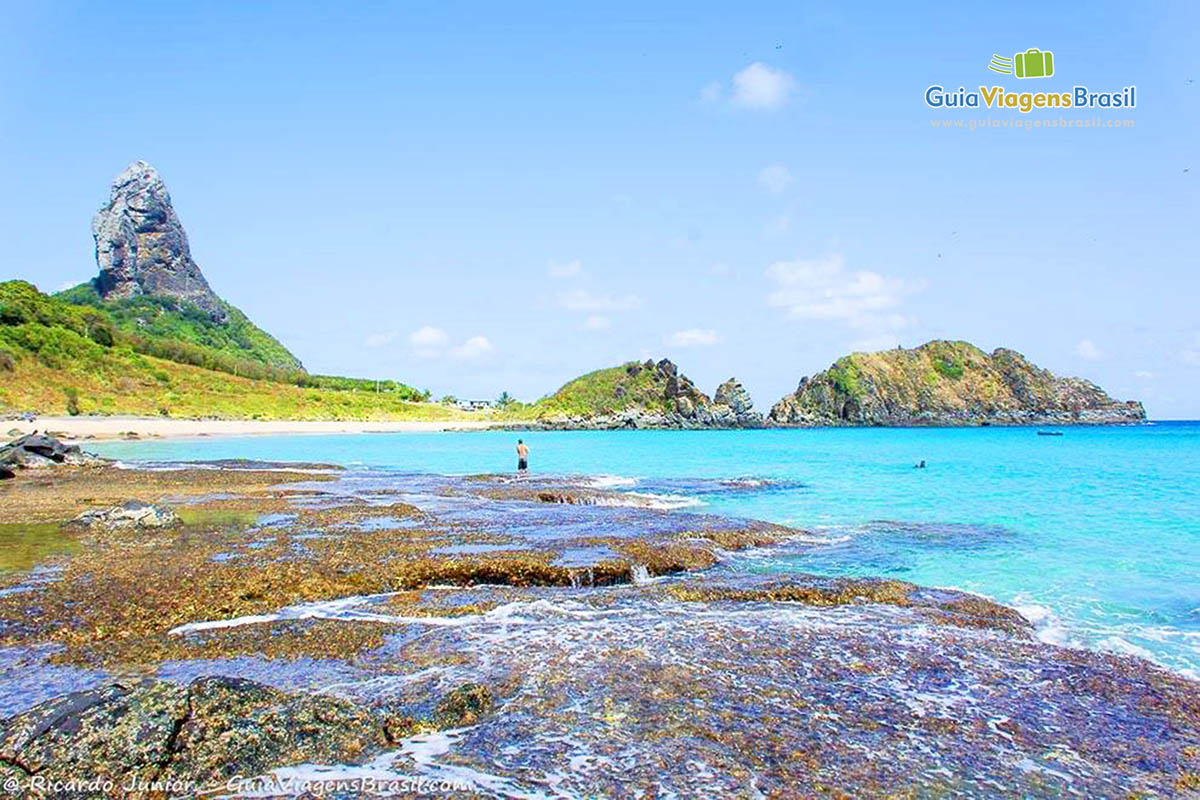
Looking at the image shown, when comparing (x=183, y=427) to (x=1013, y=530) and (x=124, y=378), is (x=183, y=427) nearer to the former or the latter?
(x=124, y=378)

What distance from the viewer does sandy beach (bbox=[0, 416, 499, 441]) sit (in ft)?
258

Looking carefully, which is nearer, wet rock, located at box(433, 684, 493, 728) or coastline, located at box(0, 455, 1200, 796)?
coastline, located at box(0, 455, 1200, 796)

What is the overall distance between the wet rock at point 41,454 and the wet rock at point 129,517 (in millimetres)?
24365

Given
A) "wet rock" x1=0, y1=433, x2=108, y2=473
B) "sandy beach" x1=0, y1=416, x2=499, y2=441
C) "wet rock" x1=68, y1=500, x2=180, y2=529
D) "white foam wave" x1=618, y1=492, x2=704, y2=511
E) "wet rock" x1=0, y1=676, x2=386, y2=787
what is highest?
"sandy beach" x1=0, y1=416, x2=499, y2=441

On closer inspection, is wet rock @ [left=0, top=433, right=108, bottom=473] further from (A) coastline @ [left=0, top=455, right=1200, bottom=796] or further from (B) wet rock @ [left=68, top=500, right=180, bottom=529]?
(A) coastline @ [left=0, top=455, right=1200, bottom=796]

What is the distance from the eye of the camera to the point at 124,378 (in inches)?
4380

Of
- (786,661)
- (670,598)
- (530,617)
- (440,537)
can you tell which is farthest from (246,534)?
(786,661)

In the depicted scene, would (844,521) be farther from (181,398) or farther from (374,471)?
(181,398)

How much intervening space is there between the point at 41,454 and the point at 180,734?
46.8 meters

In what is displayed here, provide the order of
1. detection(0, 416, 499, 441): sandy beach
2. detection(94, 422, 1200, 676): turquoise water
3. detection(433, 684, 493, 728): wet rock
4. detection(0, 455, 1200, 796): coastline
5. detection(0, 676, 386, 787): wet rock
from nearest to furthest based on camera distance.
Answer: detection(0, 676, 386, 787): wet rock
detection(0, 455, 1200, 796): coastline
detection(433, 684, 493, 728): wet rock
detection(94, 422, 1200, 676): turquoise water
detection(0, 416, 499, 441): sandy beach

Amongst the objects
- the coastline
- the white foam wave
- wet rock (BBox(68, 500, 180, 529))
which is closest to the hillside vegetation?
wet rock (BBox(68, 500, 180, 529))

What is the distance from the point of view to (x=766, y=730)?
356 inches

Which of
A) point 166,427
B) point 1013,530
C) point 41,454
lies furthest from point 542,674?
point 166,427

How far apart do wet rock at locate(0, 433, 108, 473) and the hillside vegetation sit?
5389 centimetres
